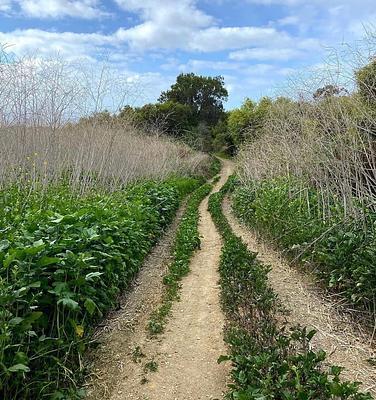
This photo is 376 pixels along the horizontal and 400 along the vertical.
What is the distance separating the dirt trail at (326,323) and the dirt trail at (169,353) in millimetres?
849

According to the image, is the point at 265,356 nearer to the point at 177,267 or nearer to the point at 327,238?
the point at 327,238

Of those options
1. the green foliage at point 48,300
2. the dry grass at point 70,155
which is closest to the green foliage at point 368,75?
the green foliage at point 48,300

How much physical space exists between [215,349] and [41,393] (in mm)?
1538

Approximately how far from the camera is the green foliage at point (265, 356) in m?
2.23

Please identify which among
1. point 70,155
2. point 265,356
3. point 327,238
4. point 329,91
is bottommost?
point 265,356

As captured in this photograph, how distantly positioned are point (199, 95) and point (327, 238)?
3831 cm

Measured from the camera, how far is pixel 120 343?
3.61 metres

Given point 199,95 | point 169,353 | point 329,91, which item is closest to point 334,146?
point 329,91

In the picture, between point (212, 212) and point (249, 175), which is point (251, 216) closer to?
point (249, 175)

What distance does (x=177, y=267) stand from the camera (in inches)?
236

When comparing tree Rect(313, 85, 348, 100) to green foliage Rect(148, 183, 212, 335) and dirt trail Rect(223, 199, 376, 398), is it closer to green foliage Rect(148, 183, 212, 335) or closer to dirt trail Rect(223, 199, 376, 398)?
dirt trail Rect(223, 199, 376, 398)

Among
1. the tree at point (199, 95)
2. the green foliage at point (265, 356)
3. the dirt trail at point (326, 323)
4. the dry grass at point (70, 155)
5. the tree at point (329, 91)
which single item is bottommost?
the dirt trail at point (326, 323)

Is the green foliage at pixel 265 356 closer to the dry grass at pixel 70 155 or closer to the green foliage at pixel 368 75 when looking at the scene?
the green foliage at pixel 368 75

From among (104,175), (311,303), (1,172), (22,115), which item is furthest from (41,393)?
(104,175)
